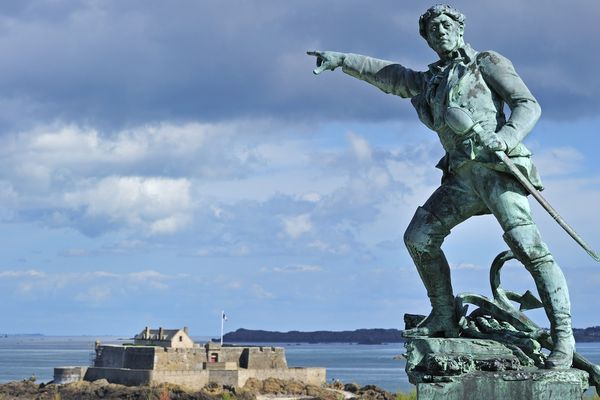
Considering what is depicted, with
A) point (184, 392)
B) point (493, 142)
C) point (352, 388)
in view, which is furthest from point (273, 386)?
point (493, 142)

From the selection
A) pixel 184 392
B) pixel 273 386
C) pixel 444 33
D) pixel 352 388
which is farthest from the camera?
pixel 273 386

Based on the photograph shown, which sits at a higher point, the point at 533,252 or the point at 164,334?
the point at 164,334

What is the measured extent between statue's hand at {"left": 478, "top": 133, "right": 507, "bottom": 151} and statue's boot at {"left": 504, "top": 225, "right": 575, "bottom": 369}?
0.54 meters

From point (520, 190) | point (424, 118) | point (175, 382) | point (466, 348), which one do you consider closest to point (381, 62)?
point (424, 118)

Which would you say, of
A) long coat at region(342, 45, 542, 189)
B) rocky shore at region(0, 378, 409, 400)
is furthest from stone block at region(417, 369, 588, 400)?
rocky shore at region(0, 378, 409, 400)

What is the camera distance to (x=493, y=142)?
681cm

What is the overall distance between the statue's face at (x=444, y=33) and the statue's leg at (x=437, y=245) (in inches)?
35.2

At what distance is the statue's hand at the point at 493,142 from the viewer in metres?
6.81

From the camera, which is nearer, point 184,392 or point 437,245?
point 437,245

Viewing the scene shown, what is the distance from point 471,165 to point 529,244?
23.7 inches

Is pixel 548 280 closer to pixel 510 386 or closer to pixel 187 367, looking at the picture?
pixel 510 386

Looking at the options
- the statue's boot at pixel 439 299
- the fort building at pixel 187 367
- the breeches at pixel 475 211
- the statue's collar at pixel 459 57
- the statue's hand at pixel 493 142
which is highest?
the fort building at pixel 187 367

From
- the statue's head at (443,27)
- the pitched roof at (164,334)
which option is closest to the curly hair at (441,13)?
the statue's head at (443,27)

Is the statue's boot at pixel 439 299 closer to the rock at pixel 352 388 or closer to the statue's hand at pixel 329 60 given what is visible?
the statue's hand at pixel 329 60
